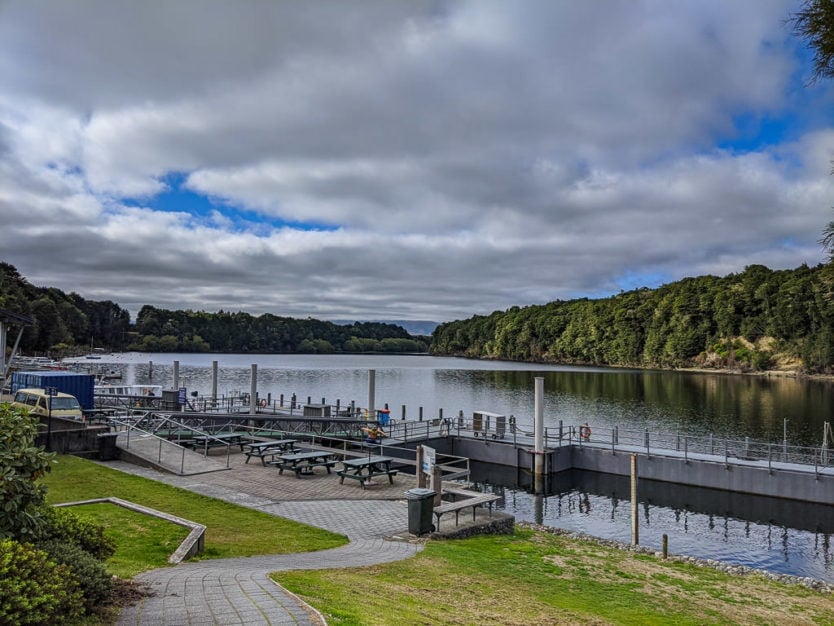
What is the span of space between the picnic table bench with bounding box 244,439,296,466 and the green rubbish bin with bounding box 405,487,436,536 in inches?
357

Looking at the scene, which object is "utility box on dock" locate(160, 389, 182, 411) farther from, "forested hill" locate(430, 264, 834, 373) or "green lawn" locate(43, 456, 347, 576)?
"forested hill" locate(430, 264, 834, 373)

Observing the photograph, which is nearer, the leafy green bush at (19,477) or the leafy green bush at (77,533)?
the leafy green bush at (19,477)

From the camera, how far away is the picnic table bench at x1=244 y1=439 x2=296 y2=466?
20.2m

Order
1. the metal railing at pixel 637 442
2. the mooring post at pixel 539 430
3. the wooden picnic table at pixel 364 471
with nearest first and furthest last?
the wooden picnic table at pixel 364 471, the metal railing at pixel 637 442, the mooring post at pixel 539 430

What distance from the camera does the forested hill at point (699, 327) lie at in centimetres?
10162

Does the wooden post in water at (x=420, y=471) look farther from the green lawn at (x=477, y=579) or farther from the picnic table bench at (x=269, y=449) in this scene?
the picnic table bench at (x=269, y=449)

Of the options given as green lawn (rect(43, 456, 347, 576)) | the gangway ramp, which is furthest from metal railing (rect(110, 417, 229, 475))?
green lawn (rect(43, 456, 347, 576))

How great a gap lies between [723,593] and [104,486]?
14.5 meters

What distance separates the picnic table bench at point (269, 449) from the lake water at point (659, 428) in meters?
9.06

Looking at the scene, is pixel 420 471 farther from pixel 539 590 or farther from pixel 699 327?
pixel 699 327

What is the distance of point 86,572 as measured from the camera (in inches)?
228

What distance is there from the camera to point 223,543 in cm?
1059

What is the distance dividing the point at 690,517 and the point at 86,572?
22.2 metres

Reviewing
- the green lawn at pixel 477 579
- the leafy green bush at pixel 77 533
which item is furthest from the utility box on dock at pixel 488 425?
the leafy green bush at pixel 77 533
